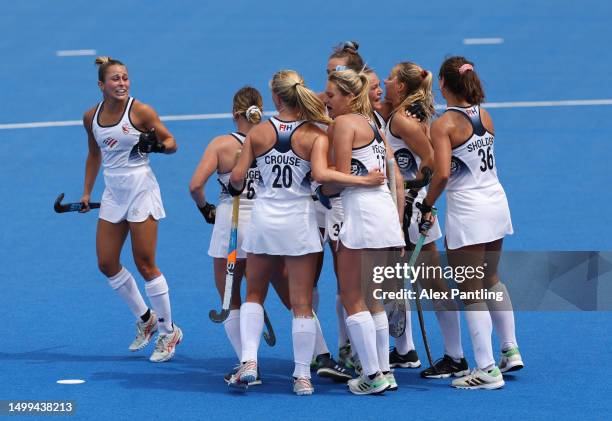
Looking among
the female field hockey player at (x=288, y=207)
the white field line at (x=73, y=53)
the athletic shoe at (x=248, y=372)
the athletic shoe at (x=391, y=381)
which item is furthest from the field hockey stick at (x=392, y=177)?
the white field line at (x=73, y=53)

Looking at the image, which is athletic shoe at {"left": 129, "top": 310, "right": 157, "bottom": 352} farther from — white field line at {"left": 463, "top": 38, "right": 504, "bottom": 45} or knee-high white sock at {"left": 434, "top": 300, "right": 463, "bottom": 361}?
white field line at {"left": 463, "top": 38, "right": 504, "bottom": 45}

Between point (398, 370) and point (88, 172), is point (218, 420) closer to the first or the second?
point (398, 370)

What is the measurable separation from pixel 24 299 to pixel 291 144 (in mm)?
3985

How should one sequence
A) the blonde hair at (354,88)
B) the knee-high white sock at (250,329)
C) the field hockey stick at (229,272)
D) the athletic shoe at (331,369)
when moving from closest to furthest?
the blonde hair at (354,88), the knee-high white sock at (250,329), the field hockey stick at (229,272), the athletic shoe at (331,369)

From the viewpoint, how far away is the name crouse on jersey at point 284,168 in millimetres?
8578

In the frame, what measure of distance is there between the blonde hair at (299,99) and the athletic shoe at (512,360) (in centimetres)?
221

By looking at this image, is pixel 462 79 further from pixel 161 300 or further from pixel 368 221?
pixel 161 300

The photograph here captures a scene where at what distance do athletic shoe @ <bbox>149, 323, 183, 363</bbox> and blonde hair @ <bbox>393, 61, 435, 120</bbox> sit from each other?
2.56 metres

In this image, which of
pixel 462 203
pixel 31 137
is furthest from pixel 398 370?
pixel 31 137

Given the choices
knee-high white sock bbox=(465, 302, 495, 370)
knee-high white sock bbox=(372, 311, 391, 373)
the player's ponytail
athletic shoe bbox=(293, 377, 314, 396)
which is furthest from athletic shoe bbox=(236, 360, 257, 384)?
the player's ponytail

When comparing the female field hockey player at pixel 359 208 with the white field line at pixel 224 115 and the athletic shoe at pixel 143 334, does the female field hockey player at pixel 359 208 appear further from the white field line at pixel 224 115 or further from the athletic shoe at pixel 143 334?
the white field line at pixel 224 115

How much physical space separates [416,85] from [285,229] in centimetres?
161

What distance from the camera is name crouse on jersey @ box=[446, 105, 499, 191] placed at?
29.2 ft

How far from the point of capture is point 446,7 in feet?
71.4
